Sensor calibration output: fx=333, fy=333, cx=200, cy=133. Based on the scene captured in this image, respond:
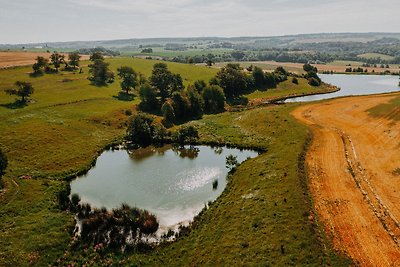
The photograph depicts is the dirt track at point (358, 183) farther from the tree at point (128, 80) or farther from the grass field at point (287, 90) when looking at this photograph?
the tree at point (128, 80)

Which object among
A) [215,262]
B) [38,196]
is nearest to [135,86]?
[38,196]

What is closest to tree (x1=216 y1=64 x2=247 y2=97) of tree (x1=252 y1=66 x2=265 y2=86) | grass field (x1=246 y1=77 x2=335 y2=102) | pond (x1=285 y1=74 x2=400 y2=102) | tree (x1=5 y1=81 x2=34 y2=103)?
grass field (x1=246 y1=77 x2=335 y2=102)

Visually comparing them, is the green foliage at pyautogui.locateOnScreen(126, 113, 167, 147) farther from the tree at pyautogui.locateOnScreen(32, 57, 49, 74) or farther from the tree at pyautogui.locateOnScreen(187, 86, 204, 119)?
the tree at pyautogui.locateOnScreen(32, 57, 49, 74)

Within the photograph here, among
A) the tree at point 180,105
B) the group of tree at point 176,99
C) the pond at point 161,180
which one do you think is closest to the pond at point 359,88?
the group of tree at point 176,99

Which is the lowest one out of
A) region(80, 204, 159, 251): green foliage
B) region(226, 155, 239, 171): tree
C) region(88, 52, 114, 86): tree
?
region(80, 204, 159, 251): green foliage

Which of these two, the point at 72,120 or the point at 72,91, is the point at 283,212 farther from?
the point at 72,91

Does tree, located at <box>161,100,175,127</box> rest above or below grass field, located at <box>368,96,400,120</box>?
below

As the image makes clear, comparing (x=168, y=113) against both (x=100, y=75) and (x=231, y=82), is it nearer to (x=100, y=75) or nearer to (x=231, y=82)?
(x=231, y=82)
